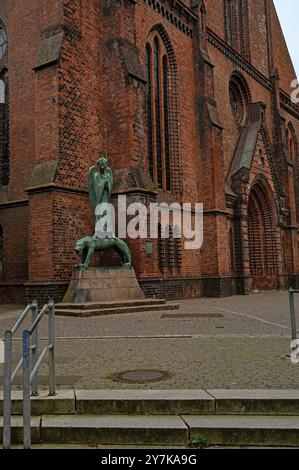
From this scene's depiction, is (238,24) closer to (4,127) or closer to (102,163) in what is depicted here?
(4,127)

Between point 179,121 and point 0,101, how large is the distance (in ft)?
25.9

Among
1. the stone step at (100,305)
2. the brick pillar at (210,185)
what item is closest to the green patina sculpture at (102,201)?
the stone step at (100,305)

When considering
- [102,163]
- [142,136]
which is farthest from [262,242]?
[102,163]

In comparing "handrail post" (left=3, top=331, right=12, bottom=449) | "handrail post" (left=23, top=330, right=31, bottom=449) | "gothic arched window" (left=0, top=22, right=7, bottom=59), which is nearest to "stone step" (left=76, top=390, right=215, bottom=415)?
"handrail post" (left=23, top=330, right=31, bottom=449)

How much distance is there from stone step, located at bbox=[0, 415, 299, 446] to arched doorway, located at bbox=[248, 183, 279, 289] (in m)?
25.2

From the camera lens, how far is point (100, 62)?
1800 centimetres

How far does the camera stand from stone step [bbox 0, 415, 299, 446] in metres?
3.85

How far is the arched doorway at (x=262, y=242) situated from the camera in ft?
93.9

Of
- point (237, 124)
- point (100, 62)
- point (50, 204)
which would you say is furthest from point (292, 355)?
point (237, 124)

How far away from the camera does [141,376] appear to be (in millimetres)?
5297

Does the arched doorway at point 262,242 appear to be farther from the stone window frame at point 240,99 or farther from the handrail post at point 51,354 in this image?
the handrail post at point 51,354

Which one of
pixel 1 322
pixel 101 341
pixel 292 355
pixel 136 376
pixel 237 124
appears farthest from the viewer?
pixel 237 124

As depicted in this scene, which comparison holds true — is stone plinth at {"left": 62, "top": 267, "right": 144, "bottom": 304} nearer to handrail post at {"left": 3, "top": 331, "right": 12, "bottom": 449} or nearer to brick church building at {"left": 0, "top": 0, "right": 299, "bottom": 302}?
brick church building at {"left": 0, "top": 0, "right": 299, "bottom": 302}
